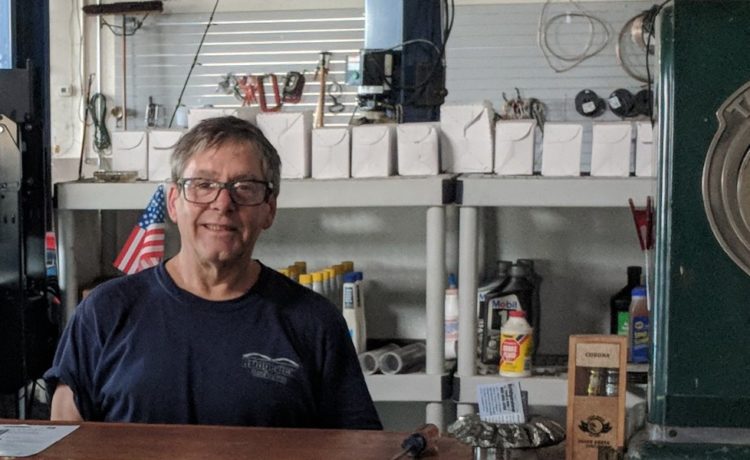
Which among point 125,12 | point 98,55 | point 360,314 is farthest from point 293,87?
point 360,314

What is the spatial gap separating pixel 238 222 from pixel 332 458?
609mm

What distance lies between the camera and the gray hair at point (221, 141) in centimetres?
178

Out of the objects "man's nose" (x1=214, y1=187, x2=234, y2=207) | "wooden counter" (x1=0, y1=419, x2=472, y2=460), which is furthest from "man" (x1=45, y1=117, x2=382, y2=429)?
"wooden counter" (x1=0, y1=419, x2=472, y2=460)

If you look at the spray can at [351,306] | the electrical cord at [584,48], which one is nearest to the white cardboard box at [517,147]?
the spray can at [351,306]

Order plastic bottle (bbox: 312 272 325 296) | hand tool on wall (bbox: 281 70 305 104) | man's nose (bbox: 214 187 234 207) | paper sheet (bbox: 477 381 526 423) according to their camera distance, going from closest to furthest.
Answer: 1. man's nose (bbox: 214 187 234 207)
2. paper sheet (bbox: 477 381 526 423)
3. plastic bottle (bbox: 312 272 325 296)
4. hand tool on wall (bbox: 281 70 305 104)

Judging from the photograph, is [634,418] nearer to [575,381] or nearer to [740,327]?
[575,381]

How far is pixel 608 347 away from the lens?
1.56m

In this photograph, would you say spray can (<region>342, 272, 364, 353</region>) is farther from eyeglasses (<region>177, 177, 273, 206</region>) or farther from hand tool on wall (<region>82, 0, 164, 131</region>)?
hand tool on wall (<region>82, 0, 164, 131</region>)

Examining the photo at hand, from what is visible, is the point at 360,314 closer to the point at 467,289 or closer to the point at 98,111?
the point at 467,289

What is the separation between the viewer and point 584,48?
A: 4926 millimetres

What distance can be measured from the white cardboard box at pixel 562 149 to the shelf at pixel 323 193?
0.27 meters

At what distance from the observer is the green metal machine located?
1.24 m

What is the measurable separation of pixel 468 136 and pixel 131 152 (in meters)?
0.95

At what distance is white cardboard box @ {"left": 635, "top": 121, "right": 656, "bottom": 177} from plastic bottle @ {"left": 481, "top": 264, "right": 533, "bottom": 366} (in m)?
0.43
